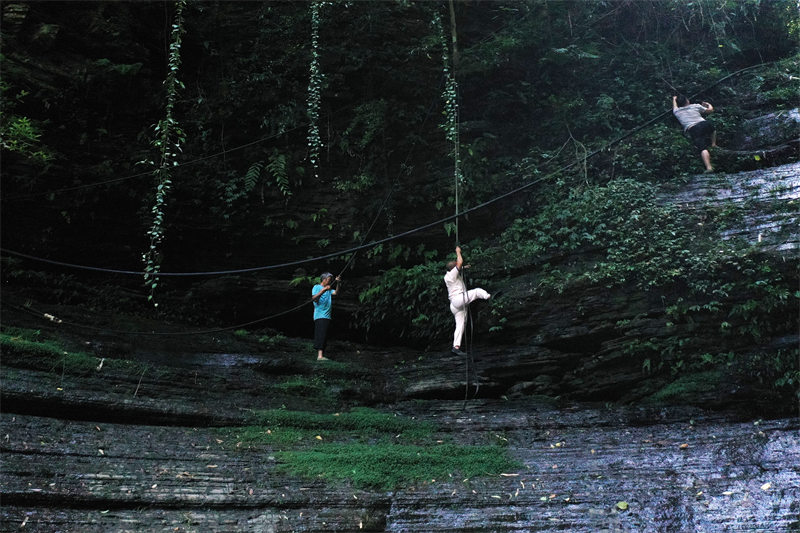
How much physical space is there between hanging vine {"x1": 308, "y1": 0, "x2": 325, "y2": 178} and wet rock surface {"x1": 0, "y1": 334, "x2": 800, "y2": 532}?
17.9 ft

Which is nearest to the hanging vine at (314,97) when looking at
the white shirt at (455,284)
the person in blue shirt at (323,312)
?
the person in blue shirt at (323,312)

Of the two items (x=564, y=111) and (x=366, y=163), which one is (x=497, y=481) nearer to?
(x=366, y=163)

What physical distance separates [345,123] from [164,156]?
12.3ft

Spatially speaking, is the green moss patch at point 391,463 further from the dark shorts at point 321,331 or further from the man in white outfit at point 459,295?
the dark shorts at point 321,331

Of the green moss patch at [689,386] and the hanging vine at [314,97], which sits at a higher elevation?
the hanging vine at [314,97]

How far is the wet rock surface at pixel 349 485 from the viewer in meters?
5.54

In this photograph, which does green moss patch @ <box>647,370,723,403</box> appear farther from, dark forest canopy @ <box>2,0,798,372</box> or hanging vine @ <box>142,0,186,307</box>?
hanging vine @ <box>142,0,186,307</box>

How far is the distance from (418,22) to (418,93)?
1816 millimetres

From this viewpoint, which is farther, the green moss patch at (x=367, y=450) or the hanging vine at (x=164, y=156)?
the hanging vine at (x=164, y=156)

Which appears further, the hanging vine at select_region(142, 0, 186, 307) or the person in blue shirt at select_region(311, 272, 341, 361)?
the hanging vine at select_region(142, 0, 186, 307)

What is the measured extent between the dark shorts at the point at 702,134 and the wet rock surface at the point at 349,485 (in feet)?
18.4

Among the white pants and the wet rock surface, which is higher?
the white pants

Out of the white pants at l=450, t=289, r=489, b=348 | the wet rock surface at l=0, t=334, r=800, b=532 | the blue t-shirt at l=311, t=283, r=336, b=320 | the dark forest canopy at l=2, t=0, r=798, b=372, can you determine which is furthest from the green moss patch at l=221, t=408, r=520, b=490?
the dark forest canopy at l=2, t=0, r=798, b=372

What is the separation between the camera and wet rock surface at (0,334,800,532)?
5543mm
